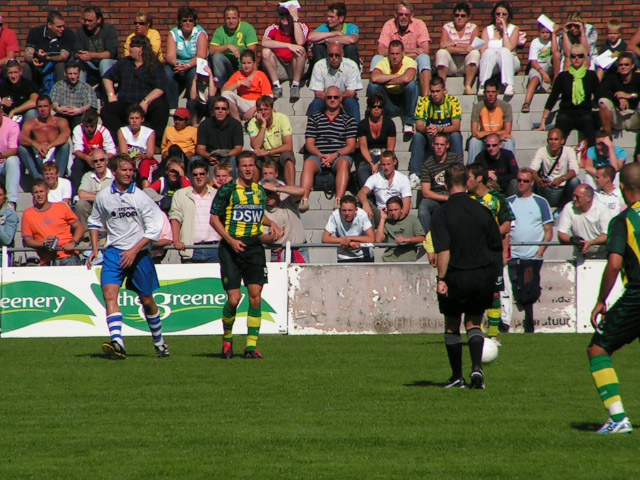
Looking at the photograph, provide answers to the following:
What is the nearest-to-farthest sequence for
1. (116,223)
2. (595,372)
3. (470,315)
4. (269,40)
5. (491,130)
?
(595,372), (470,315), (116,223), (491,130), (269,40)

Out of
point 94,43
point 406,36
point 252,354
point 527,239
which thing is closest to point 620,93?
point 527,239

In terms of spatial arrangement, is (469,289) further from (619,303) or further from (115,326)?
(115,326)

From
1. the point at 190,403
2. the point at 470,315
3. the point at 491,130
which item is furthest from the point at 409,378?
the point at 491,130

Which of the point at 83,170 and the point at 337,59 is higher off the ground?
the point at 337,59

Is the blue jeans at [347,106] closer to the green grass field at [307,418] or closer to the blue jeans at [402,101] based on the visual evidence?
the blue jeans at [402,101]

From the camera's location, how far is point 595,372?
24.0 feet

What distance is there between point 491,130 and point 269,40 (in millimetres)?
4552

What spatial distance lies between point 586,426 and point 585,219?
902 cm

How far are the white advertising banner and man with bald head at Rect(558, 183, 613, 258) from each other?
4396 millimetres

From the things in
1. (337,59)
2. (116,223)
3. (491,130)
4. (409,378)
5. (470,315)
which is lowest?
(409,378)

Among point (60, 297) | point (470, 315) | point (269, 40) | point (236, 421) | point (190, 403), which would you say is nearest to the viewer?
point (236, 421)

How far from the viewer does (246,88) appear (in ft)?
62.4

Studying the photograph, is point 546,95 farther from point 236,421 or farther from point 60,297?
point 236,421

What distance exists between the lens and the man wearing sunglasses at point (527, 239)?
15945mm
